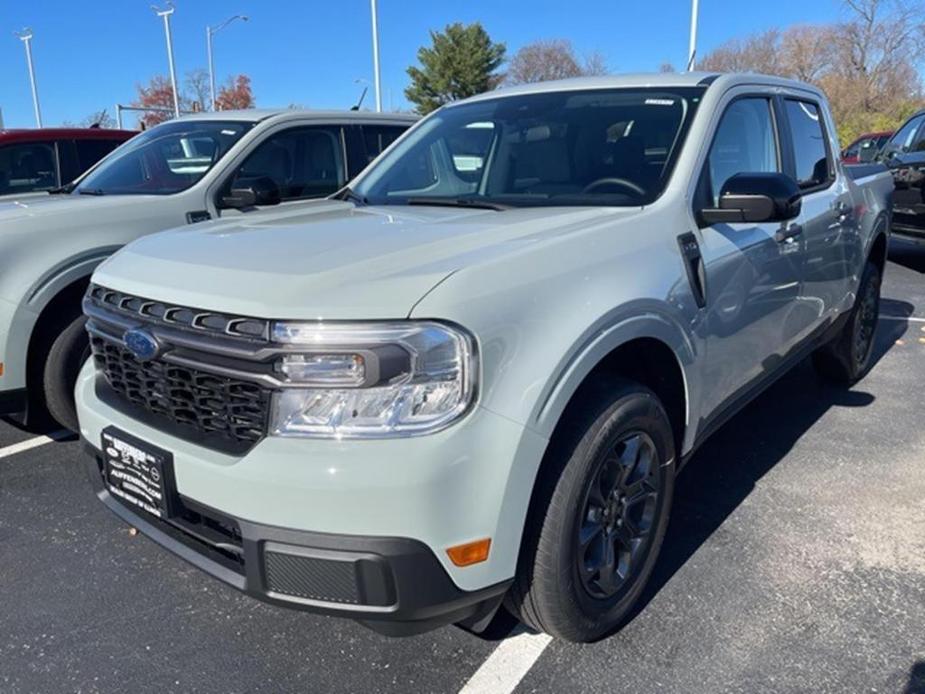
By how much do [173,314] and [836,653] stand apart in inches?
89.9

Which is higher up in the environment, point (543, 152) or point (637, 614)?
point (543, 152)

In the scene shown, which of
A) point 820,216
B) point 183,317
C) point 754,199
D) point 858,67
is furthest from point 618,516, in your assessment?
point 858,67

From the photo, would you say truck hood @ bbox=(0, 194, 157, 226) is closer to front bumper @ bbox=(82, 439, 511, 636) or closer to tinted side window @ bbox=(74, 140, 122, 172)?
front bumper @ bbox=(82, 439, 511, 636)

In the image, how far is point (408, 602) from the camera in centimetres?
189

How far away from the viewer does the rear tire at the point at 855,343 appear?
4891mm

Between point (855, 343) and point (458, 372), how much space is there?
4.04 metres

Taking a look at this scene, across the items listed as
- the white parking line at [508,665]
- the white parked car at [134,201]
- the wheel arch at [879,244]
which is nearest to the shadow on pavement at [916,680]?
the white parking line at [508,665]

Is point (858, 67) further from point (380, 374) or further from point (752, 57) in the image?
point (380, 374)

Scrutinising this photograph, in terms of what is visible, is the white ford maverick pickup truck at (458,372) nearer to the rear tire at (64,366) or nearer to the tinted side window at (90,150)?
the rear tire at (64,366)

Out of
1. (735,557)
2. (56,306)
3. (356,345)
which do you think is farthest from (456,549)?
(56,306)

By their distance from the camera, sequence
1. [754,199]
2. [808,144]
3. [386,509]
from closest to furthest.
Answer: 1. [386,509]
2. [754,199]
3. [808,144]

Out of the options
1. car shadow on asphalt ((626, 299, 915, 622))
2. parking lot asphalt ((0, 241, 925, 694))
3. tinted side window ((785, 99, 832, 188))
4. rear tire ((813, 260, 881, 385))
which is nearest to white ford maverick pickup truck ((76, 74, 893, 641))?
parking lot asphalt ((0, 241, 925, 694))

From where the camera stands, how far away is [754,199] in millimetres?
2645

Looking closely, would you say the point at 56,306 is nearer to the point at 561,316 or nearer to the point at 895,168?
the point at 561,316
